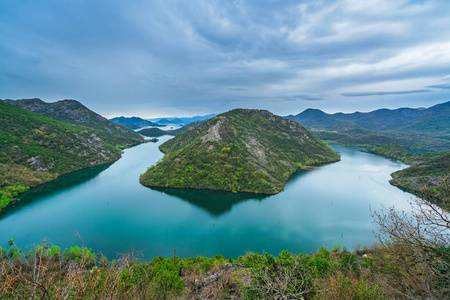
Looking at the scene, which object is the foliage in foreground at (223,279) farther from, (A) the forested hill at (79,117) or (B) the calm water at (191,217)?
(A) the forested hill at (79,117)

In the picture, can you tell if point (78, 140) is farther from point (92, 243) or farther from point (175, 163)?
point (92, 243)

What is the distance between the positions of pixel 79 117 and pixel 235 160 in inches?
6919

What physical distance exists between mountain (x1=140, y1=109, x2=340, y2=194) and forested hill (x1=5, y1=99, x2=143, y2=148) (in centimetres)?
9714

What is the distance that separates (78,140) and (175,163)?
63.7 metres

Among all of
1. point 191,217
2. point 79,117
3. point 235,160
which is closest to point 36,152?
point 191,217

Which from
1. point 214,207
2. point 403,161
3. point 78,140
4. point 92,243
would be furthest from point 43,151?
point 403,161

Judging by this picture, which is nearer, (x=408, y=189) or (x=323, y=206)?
(x=323, y=206)

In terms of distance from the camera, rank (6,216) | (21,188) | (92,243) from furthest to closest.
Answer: (21,188)
(6,216)
(92,243)

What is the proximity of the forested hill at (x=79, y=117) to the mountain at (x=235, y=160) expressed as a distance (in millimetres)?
97137

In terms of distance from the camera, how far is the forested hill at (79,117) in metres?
165

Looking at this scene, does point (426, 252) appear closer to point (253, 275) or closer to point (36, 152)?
point (253, 275)

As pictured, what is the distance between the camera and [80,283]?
5387 mm

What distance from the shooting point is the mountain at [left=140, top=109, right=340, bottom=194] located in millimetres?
64688

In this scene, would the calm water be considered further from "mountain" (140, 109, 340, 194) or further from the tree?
the tree
